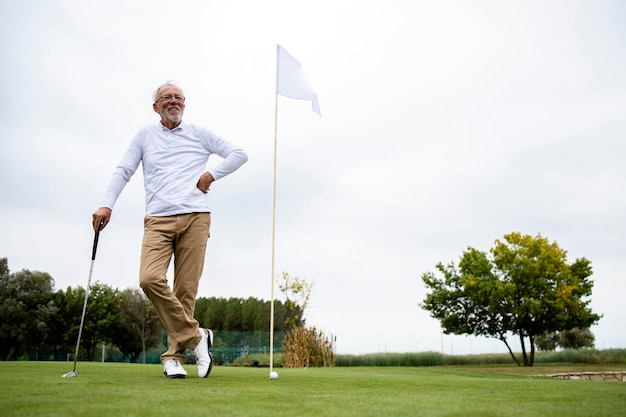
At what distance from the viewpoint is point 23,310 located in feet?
115

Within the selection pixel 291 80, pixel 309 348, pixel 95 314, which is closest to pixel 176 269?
pixel 291 80

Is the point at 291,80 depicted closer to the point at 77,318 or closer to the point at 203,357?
the point at 203,357

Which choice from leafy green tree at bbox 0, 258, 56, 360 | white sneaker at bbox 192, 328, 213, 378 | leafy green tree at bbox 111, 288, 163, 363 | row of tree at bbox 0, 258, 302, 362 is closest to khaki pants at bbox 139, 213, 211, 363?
white sneaker at bbox 192, 328, 213, 378

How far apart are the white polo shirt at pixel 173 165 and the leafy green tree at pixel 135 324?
1511 inches

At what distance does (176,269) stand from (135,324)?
129 feet

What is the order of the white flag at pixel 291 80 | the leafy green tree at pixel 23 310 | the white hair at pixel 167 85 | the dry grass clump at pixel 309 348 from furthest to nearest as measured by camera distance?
1. the leafy green tree at pixel 23 310
2. the dry grass clump at pixel 309 348
3. the white flag at pixel 291 80
4. the white hair at pixel 167 85

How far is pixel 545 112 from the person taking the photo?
2119cm

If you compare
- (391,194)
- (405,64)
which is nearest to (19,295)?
(391,194)

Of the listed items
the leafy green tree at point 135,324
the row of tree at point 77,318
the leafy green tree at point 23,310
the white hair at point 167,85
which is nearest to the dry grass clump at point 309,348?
the white hair at point 167,85

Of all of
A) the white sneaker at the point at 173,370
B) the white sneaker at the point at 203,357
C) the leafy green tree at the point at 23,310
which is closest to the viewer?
the white sneaker at the point at 173,370

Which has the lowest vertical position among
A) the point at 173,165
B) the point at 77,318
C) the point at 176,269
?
the point at 176,269

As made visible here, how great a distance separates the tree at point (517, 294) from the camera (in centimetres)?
2386

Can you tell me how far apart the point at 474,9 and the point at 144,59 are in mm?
10165

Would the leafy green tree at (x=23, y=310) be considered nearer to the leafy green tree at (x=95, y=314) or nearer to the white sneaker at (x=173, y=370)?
the leafy green tree at (x=95, y=314)
